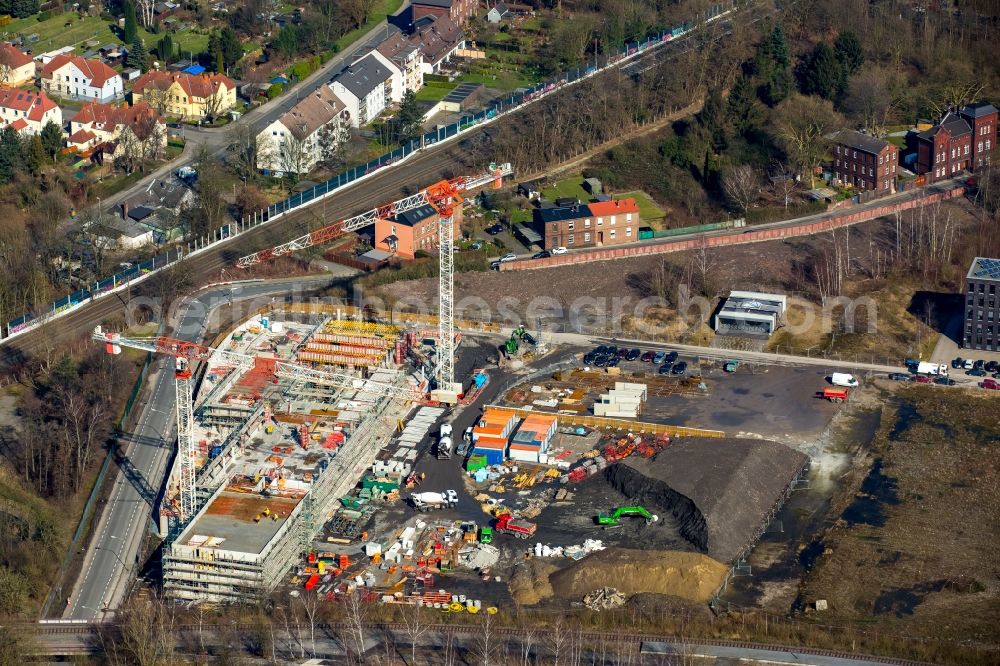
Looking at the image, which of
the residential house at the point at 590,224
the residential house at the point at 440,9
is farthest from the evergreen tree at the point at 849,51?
the residential house at the point at 440,9

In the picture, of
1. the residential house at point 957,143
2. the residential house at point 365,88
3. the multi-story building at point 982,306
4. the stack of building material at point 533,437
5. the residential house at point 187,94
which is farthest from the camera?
the residential house at point 187,94

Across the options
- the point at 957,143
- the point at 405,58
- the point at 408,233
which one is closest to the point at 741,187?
the point at 957,143

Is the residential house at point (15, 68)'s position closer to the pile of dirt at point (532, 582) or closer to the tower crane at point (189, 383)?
the tower crane at point (189, 383)

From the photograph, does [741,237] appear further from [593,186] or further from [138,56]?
[138,56]

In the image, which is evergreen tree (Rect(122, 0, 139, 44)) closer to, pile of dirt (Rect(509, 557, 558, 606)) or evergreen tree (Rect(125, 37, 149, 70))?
evergreen tree (Rect(125, 37, 149, 70))

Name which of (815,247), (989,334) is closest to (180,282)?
(815,247)

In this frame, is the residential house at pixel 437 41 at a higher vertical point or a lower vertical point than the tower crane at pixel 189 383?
higher

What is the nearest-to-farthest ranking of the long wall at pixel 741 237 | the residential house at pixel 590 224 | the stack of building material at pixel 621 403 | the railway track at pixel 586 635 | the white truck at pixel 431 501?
the railway track at pixel 586 635
the white truck at pixel 431 501
the stack of building material at pixel 621 403
the long wall at pixel 741 237
the residential house at pixel 590 224
